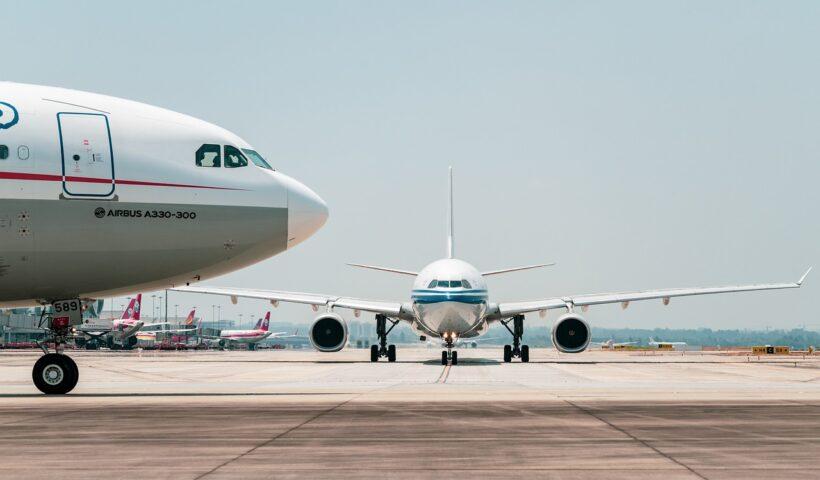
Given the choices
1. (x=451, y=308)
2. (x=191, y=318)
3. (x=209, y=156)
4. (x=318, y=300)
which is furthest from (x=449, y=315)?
(x=191, y=318)

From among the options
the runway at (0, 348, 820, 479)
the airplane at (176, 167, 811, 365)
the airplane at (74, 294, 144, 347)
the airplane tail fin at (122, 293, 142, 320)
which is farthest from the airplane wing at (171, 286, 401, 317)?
the airplane tail fin at (122, 293, 142, 320)

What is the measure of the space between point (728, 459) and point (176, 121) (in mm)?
14061

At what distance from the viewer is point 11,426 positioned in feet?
40.6

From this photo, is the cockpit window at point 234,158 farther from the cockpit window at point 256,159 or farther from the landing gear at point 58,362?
the landing gear at point 58,362

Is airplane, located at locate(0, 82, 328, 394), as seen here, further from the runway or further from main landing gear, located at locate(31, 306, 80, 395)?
the runway

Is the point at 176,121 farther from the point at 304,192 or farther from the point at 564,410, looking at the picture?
the point at 564,410

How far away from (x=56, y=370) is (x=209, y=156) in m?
5.36

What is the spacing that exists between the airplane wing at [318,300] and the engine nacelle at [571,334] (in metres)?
7.05

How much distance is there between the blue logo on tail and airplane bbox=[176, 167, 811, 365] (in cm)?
1517

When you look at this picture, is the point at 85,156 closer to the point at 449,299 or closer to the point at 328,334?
the point at 449,299

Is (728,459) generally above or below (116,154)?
below

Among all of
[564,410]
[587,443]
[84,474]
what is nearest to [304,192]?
[564,410]

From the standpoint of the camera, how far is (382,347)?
140 ft

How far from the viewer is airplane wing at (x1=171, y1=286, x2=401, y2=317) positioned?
4178 centimetres
